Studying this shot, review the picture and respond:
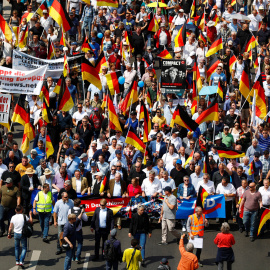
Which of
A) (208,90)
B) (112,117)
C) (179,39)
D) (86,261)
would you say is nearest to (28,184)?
(86,261)

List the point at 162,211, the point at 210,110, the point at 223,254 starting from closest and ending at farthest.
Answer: the point at 223,254 < the point at 162,211 < the point at 210,110

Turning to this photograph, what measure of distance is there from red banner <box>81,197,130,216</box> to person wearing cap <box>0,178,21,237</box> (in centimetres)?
174

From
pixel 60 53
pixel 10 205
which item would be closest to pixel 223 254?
pixel 10 205

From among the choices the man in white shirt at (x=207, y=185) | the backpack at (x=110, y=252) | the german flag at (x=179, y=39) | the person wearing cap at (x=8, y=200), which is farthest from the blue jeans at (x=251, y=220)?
the german flag at (x=179, y=39)

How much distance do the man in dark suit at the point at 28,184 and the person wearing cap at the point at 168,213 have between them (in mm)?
3486

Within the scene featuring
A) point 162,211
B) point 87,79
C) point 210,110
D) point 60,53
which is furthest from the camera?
point 60,53

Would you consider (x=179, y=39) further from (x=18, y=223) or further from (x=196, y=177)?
(x=18, y=223)

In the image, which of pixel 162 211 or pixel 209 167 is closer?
pixel 162 211

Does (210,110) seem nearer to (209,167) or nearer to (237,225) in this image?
(209,167)

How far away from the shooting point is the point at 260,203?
2239 cm

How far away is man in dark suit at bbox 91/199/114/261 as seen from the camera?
2111cm

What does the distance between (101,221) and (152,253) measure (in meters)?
1.54

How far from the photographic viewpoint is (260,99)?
2611cm

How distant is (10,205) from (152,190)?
3.69m
